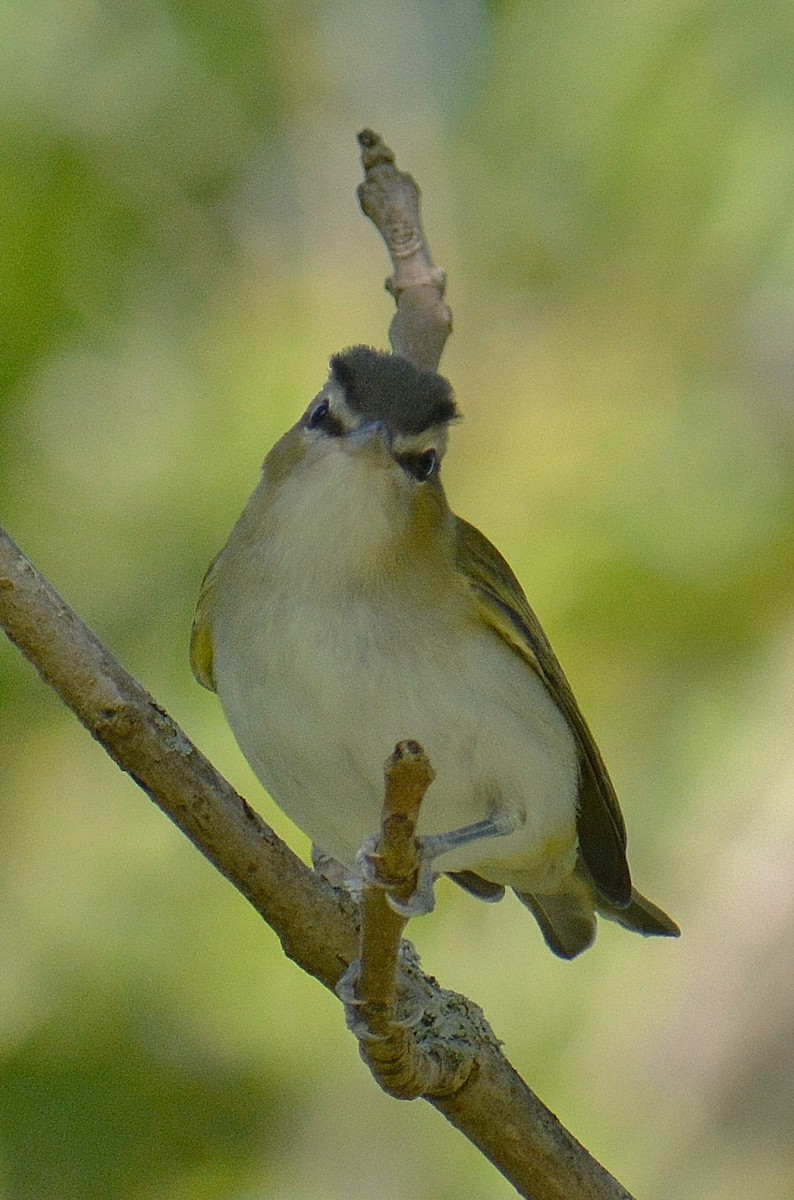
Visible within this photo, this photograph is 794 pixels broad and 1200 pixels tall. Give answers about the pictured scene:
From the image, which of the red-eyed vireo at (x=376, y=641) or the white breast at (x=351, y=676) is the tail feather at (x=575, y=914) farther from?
the white breast at (x=351, y=676)

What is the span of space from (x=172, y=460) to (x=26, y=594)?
1.90 m

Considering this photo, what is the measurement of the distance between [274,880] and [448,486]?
1.95 metres

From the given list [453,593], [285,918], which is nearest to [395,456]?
[453,593]

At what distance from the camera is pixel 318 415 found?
313 centimetres

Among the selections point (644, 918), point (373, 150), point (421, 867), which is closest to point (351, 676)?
point (421, 867)

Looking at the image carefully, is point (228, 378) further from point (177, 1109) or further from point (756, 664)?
point (177, 1109)

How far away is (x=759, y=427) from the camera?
4395 millimetres

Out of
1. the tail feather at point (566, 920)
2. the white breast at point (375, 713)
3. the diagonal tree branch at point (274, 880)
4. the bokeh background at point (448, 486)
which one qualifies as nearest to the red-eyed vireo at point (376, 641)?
the white breast at point (375, 713)

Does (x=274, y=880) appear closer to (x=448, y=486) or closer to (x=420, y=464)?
(x=420, y=464)

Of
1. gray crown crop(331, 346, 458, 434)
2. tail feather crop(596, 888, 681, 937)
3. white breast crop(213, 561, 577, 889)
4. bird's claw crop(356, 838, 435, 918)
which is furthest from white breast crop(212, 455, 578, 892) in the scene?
bird's claw crop(356, 838, 435, 918)

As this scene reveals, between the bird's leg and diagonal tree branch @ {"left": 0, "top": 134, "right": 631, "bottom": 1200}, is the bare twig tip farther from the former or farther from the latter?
diagonal tree branch @ {"left": 0, "top": 134, "right": 631, "bottom": 1200}

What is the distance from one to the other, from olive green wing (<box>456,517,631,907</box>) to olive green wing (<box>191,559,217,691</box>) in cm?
51

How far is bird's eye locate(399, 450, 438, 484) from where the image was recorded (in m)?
3.07

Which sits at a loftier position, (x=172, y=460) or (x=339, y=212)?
(x=339, y=212)
